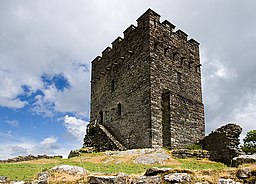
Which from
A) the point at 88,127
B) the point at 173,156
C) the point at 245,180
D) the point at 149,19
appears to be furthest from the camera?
the point at 88,127

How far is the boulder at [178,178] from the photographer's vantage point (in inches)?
310

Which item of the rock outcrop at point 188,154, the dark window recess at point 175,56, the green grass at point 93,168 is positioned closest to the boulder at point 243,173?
the green grass at point 93,168

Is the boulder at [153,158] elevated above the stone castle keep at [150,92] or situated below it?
below

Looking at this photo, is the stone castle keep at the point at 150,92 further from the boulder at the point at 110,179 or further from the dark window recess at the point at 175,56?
the boulder at the point at 110,179

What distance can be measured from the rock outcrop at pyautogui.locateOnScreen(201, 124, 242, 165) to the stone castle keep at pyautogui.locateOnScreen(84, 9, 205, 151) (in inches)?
165

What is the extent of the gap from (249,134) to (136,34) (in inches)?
626

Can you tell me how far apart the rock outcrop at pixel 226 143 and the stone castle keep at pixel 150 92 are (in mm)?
4196

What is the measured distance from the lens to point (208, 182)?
778 cm

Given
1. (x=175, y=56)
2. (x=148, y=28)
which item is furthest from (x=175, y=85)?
(x=148, y=28)

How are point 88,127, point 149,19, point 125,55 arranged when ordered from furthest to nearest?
point 88,127 < point 125,55 < point 149,19

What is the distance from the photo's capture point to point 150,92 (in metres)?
25.7

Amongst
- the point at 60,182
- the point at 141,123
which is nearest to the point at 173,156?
the point at 141,123

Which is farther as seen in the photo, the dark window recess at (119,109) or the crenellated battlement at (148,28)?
the dark window recess at (119,109)

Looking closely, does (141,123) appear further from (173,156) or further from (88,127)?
(88,127)
